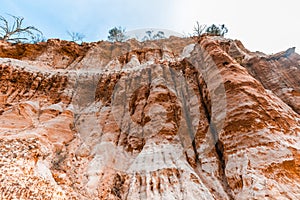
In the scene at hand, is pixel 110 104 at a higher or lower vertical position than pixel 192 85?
lower

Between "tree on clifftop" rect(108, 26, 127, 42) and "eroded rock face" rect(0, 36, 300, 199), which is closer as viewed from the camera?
"eroded rock face" rect(0, 36, 300, 199)

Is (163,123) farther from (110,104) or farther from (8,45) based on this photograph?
(8,45)

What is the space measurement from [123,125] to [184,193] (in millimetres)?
4499

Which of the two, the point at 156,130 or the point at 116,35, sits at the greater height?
the point at 116,35

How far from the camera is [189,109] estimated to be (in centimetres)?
917

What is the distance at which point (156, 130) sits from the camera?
8016 millimetres

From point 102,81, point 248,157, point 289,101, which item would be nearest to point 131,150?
point 248,157

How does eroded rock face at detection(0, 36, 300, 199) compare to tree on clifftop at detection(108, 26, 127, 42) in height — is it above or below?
below

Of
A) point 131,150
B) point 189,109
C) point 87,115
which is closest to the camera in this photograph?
point 131,150

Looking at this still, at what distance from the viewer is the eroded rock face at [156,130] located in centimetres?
541

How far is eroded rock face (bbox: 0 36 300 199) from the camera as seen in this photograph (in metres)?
5.41

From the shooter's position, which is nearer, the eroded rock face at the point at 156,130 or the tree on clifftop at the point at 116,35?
the eroded rock face at the point at 156,130

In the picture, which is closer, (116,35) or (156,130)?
(156,130)

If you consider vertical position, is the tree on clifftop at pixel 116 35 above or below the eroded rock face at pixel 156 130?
above
